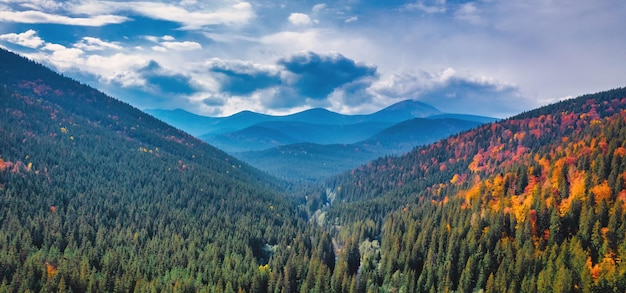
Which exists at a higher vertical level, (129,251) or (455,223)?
(455,223)

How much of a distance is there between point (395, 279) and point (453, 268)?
19799 mm

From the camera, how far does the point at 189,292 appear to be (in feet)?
410

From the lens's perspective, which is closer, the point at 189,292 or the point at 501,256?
the point at 189,292

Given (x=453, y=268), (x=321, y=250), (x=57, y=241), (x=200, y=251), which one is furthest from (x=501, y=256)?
(x=57, y=241)

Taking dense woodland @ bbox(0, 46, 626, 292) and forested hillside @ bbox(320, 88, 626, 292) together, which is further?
dense woodland @ bbox(0, 46, 626, 292)

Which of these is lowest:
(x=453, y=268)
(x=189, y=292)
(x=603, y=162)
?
(x=189, y=292)

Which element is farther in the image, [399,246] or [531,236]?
[399,246]

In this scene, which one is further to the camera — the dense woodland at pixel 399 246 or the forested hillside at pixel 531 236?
the dense woodland at pixel 399 246

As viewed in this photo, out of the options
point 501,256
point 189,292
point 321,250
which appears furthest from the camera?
point 321,250

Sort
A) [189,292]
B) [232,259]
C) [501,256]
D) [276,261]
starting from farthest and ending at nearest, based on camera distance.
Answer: [276,261] < [232,259] < [501,256] < [189,292]

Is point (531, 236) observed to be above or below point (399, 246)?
above

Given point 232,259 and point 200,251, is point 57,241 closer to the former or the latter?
point 200,251

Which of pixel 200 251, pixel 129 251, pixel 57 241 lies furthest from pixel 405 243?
pixel 57 241

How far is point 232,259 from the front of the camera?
6024 inches
